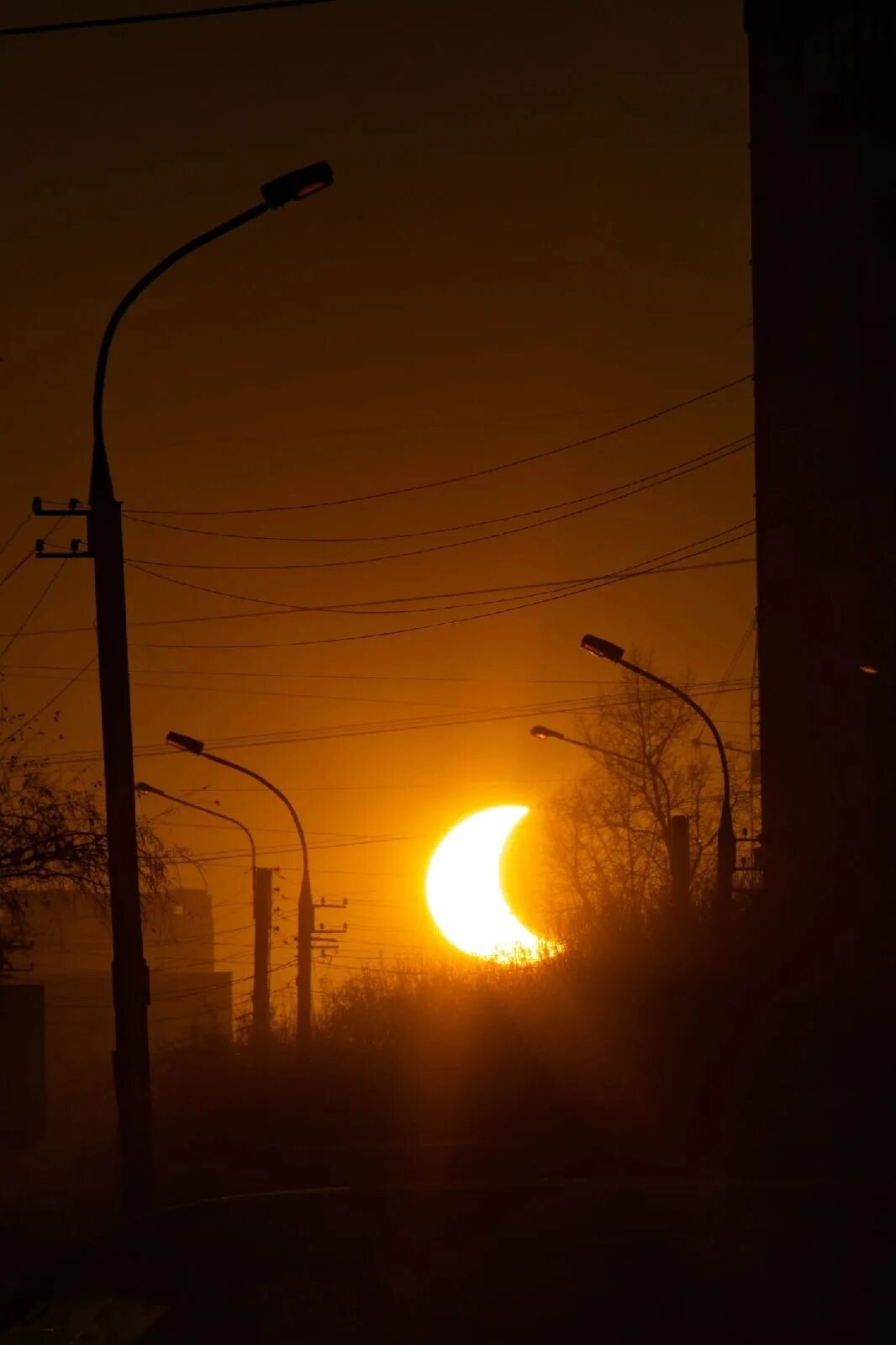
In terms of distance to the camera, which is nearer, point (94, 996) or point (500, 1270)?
point (500, 1270)

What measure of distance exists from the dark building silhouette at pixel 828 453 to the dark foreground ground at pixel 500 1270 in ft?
90.7

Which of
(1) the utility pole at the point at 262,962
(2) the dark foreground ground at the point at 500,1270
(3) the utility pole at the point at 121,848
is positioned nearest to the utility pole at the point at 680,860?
(1) the utility pole at the point at 262,962

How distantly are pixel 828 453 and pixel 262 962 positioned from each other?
19922 mm

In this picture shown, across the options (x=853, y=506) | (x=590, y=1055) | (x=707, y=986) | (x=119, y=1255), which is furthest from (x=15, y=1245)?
(x=853, y=506)

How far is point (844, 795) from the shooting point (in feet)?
108

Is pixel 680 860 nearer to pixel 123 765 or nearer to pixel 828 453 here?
pixel 828 453

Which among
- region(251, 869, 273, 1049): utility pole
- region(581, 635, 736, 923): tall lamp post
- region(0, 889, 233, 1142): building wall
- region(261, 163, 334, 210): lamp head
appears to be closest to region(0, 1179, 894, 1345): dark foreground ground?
region(261, 163, 334, 210): lamp head

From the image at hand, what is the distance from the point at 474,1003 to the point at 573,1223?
32.2 m

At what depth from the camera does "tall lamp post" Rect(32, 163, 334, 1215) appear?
13594mm

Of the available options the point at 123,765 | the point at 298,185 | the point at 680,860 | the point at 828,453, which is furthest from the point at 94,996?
the point at 298,185

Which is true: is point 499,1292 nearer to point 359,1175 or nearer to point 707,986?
point 359,1175

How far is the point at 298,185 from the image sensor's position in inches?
532

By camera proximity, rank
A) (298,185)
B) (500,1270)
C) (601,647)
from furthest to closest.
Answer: (601,647) → (298,185) → (500,1270)

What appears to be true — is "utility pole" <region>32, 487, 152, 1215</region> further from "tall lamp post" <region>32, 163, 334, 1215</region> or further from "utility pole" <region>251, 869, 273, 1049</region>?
"utility pole" <region>251, 869, 273, 1049</region>
